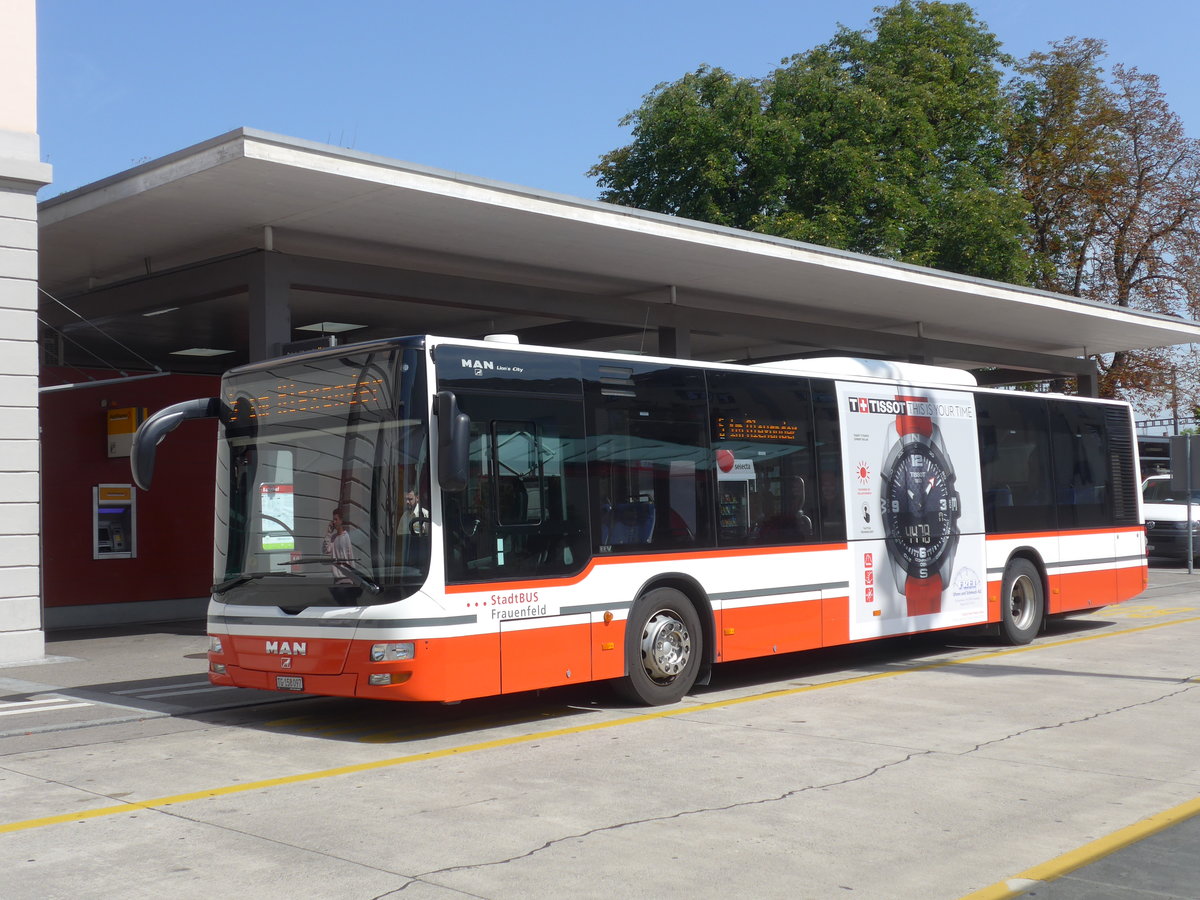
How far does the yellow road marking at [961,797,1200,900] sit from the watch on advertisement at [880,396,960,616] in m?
6.04

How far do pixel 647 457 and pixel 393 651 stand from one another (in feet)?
9.46

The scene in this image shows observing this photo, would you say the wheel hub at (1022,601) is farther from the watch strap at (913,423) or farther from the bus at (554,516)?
the watch strap at (913,423)

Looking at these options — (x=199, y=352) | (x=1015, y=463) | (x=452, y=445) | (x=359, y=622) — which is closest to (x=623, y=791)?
(x=359, y=622)

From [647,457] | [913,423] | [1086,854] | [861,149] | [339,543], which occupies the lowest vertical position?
[1086,854]

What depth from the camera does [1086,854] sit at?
579 cm

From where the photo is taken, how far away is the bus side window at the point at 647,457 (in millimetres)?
10016

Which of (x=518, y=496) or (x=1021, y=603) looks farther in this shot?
(x=1021, y=603)

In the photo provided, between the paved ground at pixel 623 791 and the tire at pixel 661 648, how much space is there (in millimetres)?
289

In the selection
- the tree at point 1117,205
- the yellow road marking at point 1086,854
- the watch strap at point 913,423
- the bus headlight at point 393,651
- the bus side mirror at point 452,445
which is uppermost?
the tree at point 1117,205

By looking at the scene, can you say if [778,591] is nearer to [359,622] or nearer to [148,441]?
[359,622]

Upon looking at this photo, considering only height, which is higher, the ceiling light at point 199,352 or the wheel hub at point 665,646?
the ceiling light at point 199,352

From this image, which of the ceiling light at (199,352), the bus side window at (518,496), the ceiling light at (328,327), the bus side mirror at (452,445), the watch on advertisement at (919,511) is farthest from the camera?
the ceiling light at (199,352)

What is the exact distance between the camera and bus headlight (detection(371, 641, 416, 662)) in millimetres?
8547

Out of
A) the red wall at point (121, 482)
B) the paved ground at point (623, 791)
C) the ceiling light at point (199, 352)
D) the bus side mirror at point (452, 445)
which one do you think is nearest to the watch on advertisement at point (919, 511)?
the paved ground at point (623, 791)
